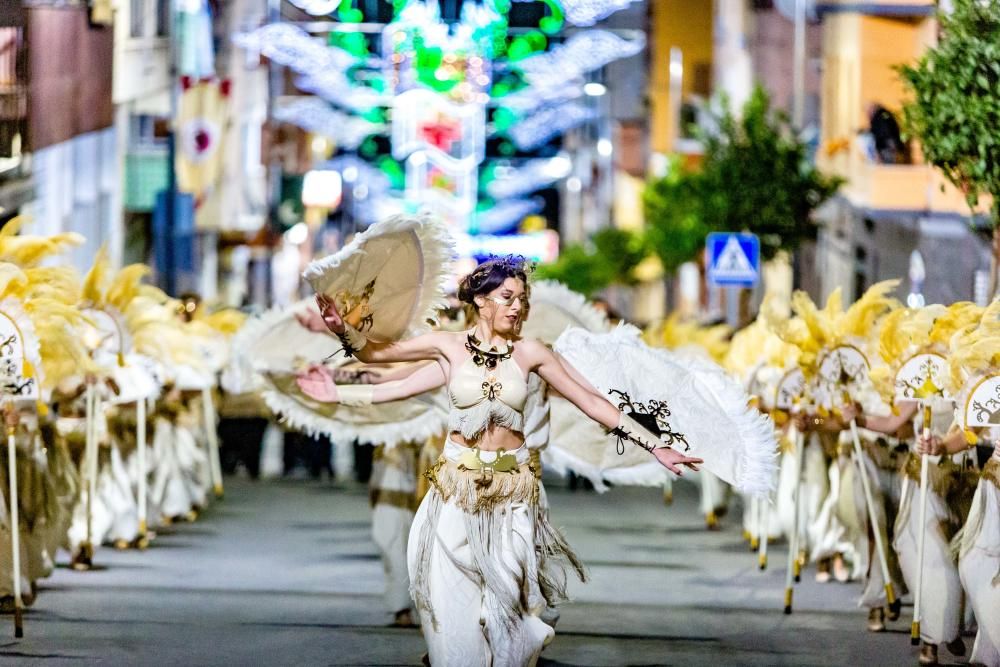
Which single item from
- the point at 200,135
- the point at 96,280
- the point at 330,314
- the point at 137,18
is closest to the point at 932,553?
the point at 330,314

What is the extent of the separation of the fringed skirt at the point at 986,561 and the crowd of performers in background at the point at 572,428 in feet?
0.04

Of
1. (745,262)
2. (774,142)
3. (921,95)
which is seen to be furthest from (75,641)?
(774,142)

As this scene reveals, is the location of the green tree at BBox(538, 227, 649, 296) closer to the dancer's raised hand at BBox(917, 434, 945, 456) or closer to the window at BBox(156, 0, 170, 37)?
the window at BBox(156, 0, 170, 37)

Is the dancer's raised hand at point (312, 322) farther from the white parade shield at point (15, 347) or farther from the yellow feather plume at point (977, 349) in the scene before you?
the yellow feather plume at point (977, 349)

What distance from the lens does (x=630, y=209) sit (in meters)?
79.8

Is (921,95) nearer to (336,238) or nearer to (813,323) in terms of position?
(813,323)

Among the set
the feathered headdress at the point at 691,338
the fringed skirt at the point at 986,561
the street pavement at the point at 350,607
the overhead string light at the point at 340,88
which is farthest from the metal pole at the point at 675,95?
the fringed skirt at the point at 986,561

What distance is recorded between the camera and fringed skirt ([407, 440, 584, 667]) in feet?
32.4

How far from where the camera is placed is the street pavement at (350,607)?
482 inches

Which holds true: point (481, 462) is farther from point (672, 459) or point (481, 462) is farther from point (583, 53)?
point (583, 53)

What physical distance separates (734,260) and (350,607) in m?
14.6

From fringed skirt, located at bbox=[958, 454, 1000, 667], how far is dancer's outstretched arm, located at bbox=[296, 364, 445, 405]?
10.9 feet

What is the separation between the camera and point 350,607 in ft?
47.0

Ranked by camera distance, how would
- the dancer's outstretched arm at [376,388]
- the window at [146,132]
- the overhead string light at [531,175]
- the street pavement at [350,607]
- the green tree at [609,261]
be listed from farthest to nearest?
the overhead string light at [531,175] < the green tree at [609,261] < the window at [146,132] < the street pavement at [350,607] < the dancer's outstretched arm at [376,388]
